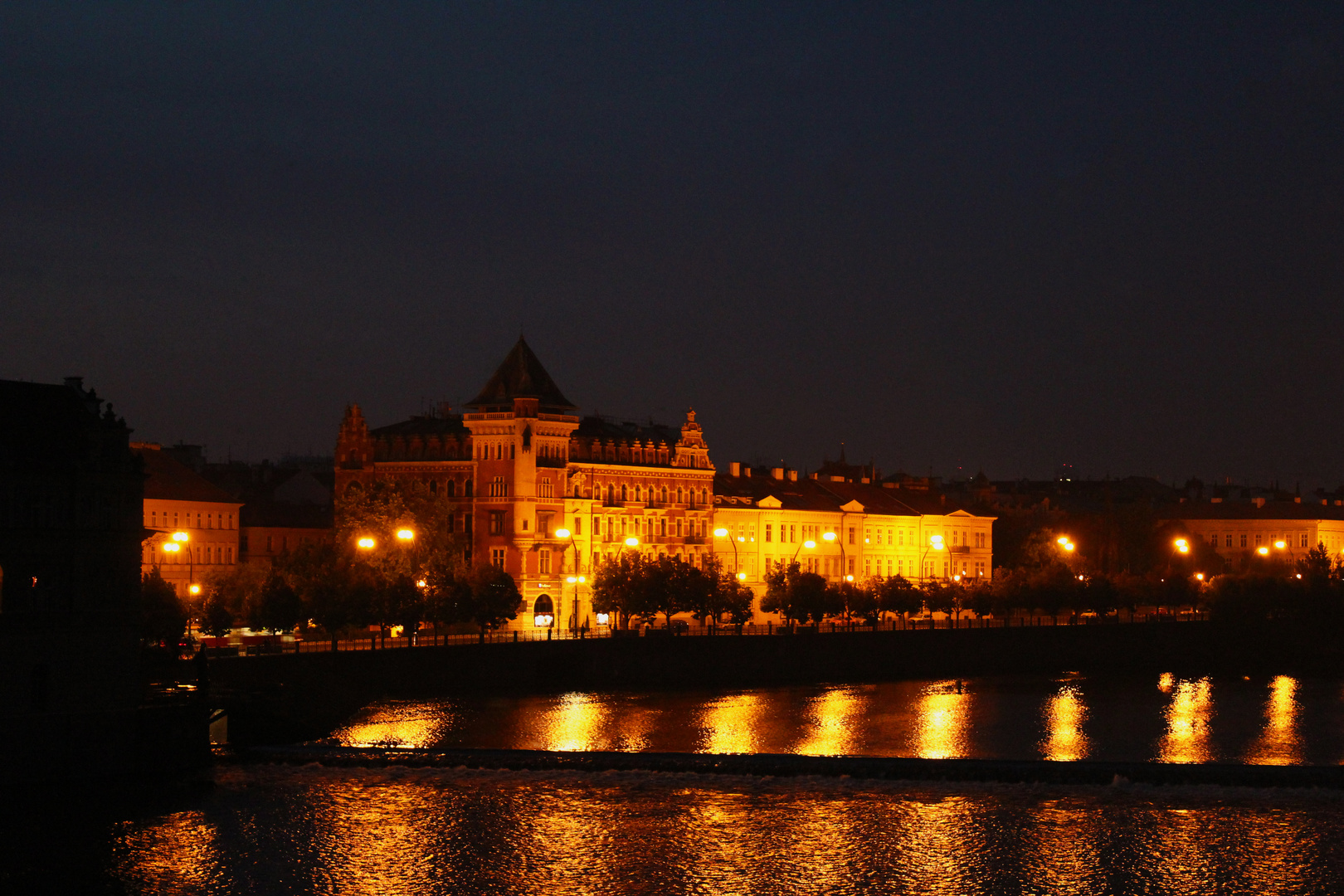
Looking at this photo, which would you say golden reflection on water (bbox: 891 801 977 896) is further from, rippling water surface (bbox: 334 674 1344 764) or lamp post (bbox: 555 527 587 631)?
lamp post (bbox: 555 527 587 631)

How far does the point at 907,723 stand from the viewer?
90625mm

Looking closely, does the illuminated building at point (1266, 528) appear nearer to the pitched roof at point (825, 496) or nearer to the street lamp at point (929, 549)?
the pitched roof at point (825, 496)

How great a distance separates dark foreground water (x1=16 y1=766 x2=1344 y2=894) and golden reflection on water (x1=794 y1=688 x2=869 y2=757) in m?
9.50

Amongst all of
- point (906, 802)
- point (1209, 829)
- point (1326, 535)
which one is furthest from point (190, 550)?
point (1326, 535)

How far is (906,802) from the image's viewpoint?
220 feet

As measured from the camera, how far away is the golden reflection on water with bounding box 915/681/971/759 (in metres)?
80.7

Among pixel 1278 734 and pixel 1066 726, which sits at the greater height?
pixel 1066 726

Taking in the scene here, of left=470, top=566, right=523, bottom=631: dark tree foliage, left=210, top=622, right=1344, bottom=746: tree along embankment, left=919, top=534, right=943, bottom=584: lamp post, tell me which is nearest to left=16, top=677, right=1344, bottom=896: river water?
left=210, top=622, right=1344, bottom=746: tree along embankment

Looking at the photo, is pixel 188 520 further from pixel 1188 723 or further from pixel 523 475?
pixel 1188 723

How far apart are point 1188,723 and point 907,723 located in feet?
41.0

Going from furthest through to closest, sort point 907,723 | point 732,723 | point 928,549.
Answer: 1. point 928,549
2. point 907,723
3. point 732,723

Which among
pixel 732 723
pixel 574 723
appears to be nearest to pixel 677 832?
pixel 574 723

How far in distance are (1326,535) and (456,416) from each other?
Result: 92.3 meters

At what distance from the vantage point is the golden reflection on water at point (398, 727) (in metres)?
79.3
